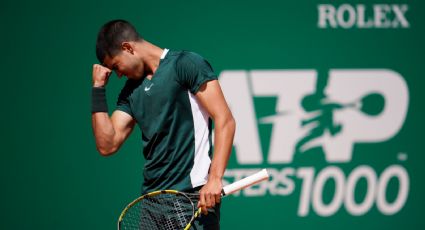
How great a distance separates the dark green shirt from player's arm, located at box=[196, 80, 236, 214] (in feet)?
0.15

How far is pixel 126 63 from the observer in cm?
285

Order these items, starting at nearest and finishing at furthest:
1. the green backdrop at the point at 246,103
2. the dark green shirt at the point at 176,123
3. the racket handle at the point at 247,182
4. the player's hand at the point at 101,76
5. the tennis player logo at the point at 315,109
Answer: the racket handle at the point at 247,182 → the dark green shirt at the point at 176,123 → the player's hand at the point at 101,76 → the green backdrop at the point at 246,103 → the tennis player logo at the point at 315,109

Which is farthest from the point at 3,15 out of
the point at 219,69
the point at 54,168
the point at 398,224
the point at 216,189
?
the point at 398,224

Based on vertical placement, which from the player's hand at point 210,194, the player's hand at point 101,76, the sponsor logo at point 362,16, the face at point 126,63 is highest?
the sponsor logo at point 362,16

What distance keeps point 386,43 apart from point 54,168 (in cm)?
221

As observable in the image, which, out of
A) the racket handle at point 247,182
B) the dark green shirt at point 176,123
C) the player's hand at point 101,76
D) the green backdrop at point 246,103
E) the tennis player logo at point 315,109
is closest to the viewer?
the racket handle at point 247,182

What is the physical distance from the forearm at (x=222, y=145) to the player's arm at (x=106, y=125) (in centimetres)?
48

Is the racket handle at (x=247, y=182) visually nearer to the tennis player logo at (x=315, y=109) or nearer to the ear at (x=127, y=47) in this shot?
the ear at (x=127, y=47)

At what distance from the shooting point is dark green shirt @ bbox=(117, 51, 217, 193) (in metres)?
2.76

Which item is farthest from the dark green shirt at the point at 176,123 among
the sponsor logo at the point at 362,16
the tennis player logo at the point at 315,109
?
the sponsor logo at the point at 362,16

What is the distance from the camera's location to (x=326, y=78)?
15.4ft

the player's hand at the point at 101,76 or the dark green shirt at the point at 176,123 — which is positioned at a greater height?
the player's hand at the point at 101,76

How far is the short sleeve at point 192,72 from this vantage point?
273 centimetres

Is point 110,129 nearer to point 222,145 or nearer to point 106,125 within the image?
point 106,125
